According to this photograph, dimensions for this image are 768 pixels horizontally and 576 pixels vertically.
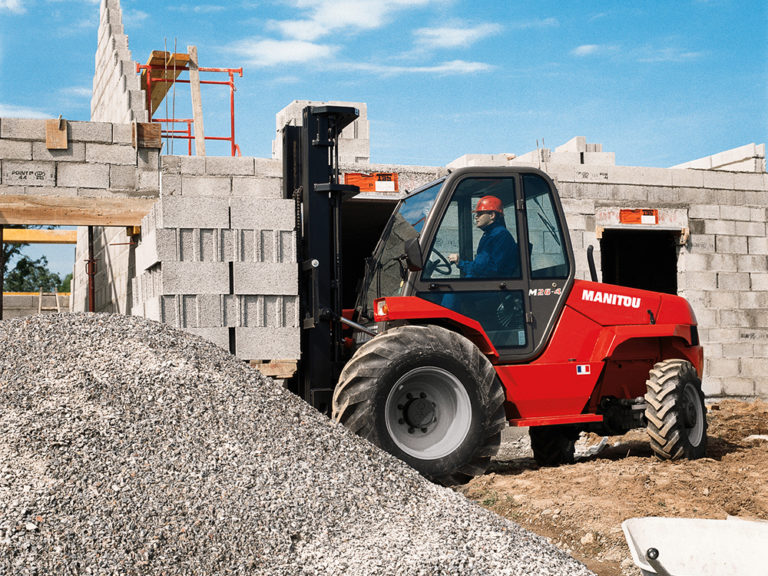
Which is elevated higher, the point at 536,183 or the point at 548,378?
the point at 536,183

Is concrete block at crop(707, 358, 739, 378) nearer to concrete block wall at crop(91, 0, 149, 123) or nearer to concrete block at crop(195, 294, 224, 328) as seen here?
concrete block at crop(195, 294, 224, 328)

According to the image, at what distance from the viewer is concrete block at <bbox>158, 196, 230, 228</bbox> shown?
6.73 meters

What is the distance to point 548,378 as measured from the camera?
21.7ft

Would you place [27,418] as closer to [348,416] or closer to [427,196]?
[348,416]

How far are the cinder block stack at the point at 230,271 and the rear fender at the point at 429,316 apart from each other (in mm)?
989

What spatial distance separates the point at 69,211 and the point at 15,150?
1.14 m

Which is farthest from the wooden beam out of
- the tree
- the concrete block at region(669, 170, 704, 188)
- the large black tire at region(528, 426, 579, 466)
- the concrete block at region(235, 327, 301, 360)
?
the tree

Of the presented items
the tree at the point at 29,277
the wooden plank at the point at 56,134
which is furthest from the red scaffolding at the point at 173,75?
the tree at the point at 29,277

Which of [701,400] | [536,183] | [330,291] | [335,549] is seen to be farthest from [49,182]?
[701,400]

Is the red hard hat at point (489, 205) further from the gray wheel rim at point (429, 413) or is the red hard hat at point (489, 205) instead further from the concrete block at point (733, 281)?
the concrete block at point (733, 281)

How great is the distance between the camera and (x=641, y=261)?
16.0 m

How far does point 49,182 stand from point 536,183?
18.5 feet

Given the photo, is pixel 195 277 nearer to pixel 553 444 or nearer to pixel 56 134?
pixel 56 134

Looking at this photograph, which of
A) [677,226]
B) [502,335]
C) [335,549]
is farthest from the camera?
[677,226]
